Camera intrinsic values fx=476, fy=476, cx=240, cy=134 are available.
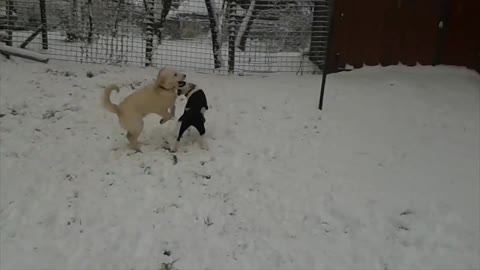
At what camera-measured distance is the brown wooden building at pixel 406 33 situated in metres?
7.30

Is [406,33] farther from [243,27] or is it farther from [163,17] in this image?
[163,17]

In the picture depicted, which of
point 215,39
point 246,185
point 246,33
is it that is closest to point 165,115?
point 246,185

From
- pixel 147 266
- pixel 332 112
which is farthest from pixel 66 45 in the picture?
pixel 147 266

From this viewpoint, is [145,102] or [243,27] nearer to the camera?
[145,102]

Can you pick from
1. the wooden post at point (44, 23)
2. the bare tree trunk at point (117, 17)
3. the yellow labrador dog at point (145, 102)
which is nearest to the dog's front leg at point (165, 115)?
the yellow labrador dog at point (145, 102)

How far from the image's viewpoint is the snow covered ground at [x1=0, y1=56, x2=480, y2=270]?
3.23 m

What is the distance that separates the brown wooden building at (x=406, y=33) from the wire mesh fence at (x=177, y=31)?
362 mm

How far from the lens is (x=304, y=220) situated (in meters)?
3.61

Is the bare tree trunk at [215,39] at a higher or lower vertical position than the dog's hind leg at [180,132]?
higher

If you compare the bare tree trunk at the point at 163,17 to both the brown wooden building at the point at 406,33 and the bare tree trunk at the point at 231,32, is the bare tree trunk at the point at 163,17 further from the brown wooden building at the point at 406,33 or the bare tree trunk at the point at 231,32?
the brown wooden building at the point at 406,33

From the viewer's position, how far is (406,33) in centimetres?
742

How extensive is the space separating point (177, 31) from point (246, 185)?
4.39m

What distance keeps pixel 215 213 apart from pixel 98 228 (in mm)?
863

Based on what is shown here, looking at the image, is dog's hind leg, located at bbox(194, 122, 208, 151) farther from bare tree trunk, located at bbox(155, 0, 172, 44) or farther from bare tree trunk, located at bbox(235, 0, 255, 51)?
bare tree trunk, located at bbox(155, 0, 172, 44)
